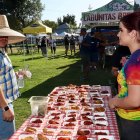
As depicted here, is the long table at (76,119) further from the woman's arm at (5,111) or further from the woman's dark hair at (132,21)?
the woman's dark hair at (132,21)

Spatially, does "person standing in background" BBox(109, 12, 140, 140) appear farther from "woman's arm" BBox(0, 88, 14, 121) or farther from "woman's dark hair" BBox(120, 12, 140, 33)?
"woman's arm" BBox(0, 88, 14, 121)

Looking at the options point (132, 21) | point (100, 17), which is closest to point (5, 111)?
point (132, 21)

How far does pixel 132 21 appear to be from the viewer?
2271 mm

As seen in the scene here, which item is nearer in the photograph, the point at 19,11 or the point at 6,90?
the point at 6,90

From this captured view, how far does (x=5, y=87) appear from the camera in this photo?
332 cm

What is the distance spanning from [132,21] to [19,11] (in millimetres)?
42370

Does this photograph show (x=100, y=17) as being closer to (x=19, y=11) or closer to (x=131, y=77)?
(x=131, y=77)

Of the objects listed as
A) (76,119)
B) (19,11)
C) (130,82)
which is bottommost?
(76,119)

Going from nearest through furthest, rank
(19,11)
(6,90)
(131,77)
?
(131,77) < (6,90) < (19,11)

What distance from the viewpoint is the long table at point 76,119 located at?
2922 mm

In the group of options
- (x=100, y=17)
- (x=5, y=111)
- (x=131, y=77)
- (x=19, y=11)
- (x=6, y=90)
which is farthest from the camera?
(x=19, y=11)

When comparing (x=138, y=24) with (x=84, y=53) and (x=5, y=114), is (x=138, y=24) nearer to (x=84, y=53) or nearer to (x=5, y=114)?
(x=5, y=114)

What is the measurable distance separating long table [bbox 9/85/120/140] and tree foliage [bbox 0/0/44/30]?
38.1 m

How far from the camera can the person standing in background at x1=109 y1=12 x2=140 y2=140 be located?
2176 millimetres
